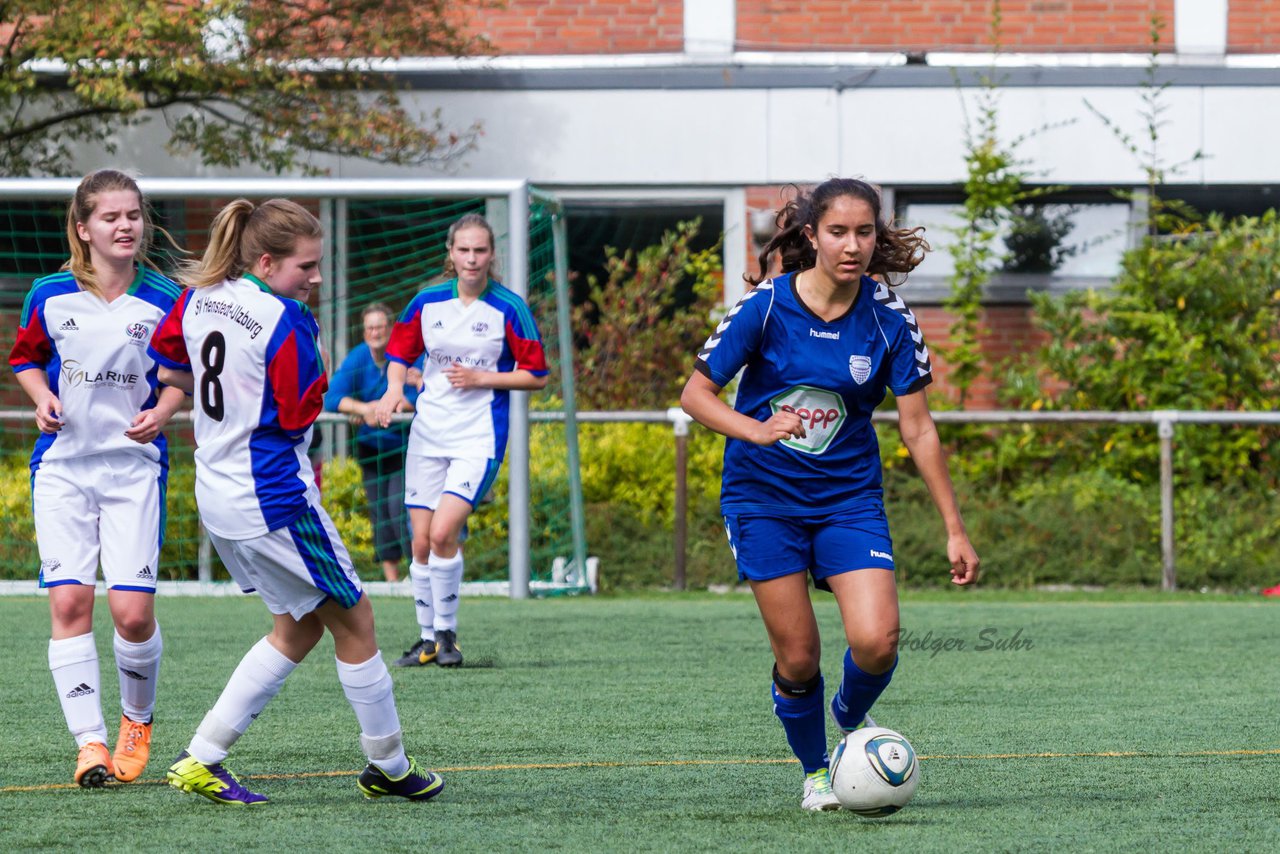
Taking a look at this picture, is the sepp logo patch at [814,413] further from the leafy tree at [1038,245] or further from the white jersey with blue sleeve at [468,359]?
the leafy tree at [1038,245]

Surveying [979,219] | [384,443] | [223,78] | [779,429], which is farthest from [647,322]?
[779,429]

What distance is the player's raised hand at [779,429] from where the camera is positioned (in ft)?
13.8

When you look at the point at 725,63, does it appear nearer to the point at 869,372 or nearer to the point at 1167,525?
the point at 1167,525

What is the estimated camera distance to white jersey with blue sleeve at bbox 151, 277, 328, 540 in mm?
4391

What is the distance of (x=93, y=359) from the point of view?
16.4ft

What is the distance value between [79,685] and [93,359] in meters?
0.92

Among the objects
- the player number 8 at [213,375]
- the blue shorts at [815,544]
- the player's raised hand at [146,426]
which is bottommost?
the blue shorts at [815,544]

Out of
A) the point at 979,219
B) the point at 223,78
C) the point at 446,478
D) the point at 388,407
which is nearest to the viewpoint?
the point at 388,407

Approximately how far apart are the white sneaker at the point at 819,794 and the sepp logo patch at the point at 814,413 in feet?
2.77

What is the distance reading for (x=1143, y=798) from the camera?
4.63 metres

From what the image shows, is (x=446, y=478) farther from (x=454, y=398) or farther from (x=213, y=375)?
(x=213, y=375)

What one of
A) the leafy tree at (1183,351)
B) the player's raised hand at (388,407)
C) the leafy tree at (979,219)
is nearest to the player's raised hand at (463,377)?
the player's raised hand at (388,407)

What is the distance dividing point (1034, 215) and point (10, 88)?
8105 mm

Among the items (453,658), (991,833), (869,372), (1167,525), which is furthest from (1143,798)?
(1167,525)
